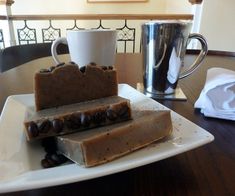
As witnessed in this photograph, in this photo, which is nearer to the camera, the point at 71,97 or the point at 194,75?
A: the point at 71,97

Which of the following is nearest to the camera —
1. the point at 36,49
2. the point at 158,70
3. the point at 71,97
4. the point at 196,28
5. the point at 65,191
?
the point at 65,191

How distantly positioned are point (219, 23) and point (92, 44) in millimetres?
1755

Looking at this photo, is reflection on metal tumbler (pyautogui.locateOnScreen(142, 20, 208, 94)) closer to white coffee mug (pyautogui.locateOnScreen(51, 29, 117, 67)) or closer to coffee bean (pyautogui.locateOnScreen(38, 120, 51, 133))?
white coffee mug (pyautogui.locateOnScreen(51, 29, 117, 67))

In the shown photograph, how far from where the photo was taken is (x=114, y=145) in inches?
10.5

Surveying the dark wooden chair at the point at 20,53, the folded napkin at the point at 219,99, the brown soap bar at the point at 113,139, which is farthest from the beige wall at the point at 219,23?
the brown soap bar at the point at 113,139

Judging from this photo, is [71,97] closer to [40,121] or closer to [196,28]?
[40,121]

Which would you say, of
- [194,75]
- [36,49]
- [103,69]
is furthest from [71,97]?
[36,49]

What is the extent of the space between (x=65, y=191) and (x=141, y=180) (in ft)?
0.28

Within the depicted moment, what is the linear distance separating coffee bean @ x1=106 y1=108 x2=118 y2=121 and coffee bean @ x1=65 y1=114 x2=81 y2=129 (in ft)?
0.13

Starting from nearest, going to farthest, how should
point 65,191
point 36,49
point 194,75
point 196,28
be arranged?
point 65,191 < point 194,75 < point 36,49 < point 196,28

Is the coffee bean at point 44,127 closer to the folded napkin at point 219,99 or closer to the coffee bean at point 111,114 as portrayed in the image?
the coffee bean at point 111,114

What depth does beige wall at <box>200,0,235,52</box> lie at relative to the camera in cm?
192

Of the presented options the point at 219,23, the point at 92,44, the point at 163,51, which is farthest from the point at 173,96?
the point at 219,23

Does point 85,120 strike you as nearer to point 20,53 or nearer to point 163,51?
point 163,51
